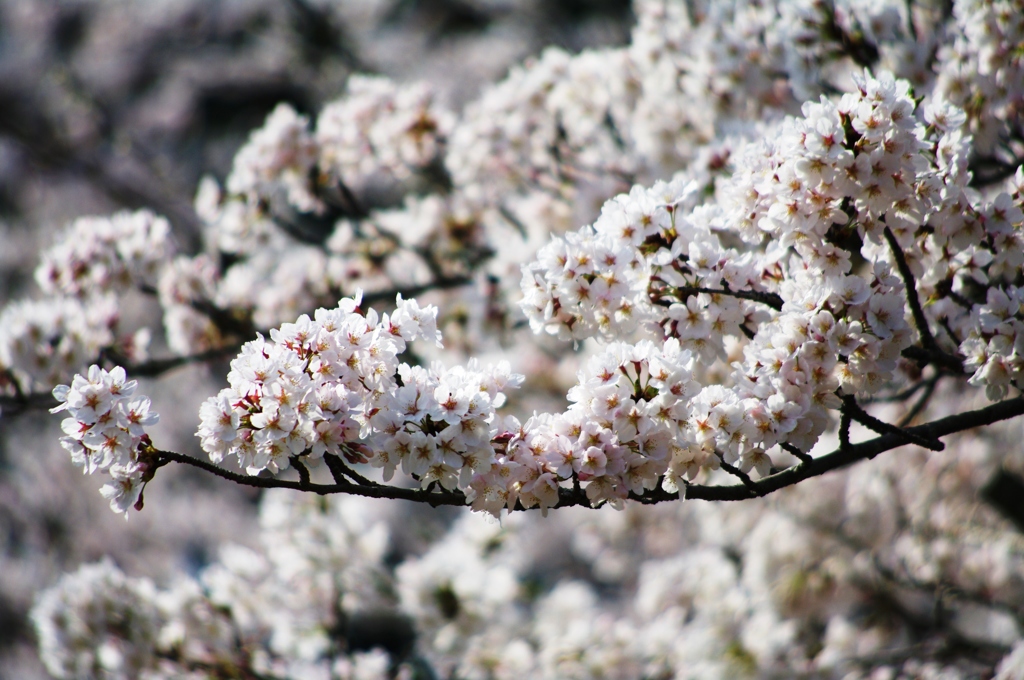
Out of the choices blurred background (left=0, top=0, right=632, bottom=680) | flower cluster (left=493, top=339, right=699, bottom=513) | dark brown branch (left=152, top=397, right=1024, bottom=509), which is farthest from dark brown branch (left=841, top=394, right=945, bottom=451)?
blurred background (left=0, top=0, right=632, bottom=680)

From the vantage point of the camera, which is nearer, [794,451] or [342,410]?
[342,410]

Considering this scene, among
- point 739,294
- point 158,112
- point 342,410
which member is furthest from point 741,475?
point 158,112

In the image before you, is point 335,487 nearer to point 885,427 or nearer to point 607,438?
point 607,438

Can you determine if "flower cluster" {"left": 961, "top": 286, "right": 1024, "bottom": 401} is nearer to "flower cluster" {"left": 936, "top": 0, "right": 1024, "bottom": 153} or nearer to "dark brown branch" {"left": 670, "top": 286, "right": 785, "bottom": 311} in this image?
"dark brown branch" {"left": 670, "top": 286, "right": 785, "bottom": 311}

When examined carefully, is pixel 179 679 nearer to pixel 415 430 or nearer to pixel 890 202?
pixel 415 430

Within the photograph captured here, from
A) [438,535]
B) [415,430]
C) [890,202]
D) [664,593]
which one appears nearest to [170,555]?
[438,535]

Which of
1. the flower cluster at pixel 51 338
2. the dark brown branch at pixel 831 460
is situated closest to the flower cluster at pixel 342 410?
the dark brown branch at pixel 831 460

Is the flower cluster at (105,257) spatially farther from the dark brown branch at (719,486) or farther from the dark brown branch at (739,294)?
the dark brown branch at (739,294)
